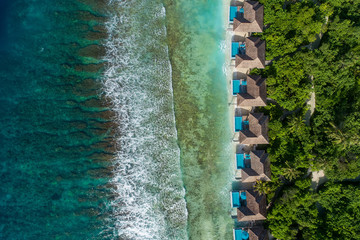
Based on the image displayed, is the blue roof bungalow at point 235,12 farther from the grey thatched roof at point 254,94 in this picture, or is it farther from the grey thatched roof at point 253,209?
the grey thatched roof at point 253,209

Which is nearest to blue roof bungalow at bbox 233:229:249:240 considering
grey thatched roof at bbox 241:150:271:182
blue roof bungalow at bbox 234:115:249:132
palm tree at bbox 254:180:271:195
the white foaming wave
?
palm tree at bbox 254:180:271:195

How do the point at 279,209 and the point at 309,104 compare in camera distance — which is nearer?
the point at 279,209

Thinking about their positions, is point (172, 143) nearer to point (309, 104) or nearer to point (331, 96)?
point (309, 104)

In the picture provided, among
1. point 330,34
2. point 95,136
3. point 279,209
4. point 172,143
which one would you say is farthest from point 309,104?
point 95,136

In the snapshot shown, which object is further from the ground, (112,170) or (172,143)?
(172,143)

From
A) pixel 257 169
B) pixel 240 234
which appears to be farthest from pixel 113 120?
pixel 240 234

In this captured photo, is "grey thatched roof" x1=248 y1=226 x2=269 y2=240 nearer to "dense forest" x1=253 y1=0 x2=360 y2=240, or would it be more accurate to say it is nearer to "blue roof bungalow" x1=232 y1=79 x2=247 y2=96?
"dense forest" x1=253 y1=0 x2=360 y2=240

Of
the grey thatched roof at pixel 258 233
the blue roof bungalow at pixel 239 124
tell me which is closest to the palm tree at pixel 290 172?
the blue roof bungalow at pixel 239 124
